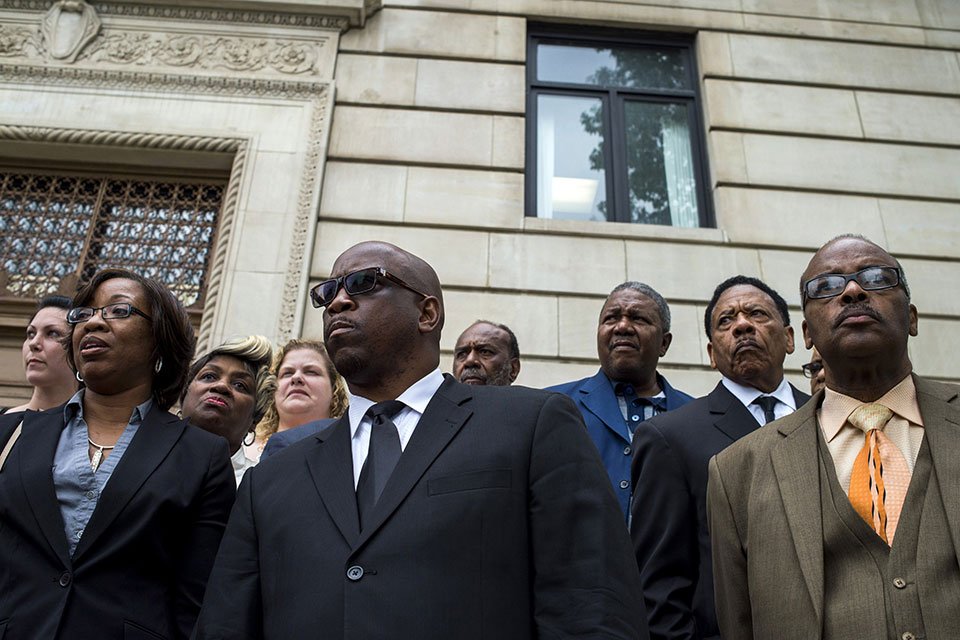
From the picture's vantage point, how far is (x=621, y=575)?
2.21 metres

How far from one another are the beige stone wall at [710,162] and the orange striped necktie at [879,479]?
467cm

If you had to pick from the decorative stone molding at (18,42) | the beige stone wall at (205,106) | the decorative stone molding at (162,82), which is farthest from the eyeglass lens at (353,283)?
the decorative stone molding at (18,42)

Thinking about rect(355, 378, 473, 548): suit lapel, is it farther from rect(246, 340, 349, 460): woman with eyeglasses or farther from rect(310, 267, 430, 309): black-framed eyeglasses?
rect(246, 340, 349, 460): woman with eyeglasses

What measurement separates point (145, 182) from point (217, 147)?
1.04 m

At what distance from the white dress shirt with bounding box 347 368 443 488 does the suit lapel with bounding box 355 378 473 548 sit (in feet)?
0.17

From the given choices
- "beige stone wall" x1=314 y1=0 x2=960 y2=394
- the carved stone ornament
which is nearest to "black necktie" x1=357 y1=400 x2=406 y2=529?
"beige stone wall" x1=314 y1=0 x2=960 y2=394

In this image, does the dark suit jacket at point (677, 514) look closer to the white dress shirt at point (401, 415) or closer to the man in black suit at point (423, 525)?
the man in black suit at point (423, 525)

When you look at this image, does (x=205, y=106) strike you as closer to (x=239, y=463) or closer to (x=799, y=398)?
(x=239, y=463)

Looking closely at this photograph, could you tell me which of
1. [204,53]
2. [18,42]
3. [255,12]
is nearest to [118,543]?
[204,53]

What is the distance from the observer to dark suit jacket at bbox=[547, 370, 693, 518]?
14.0ft

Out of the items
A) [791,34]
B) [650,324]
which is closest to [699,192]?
[791,34]

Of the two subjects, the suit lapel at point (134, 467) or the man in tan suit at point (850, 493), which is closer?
the man in tan suit at point (850, 493)

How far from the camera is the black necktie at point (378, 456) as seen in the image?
2.42 meters

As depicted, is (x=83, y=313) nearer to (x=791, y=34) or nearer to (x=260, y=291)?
(x=260, y=291)
